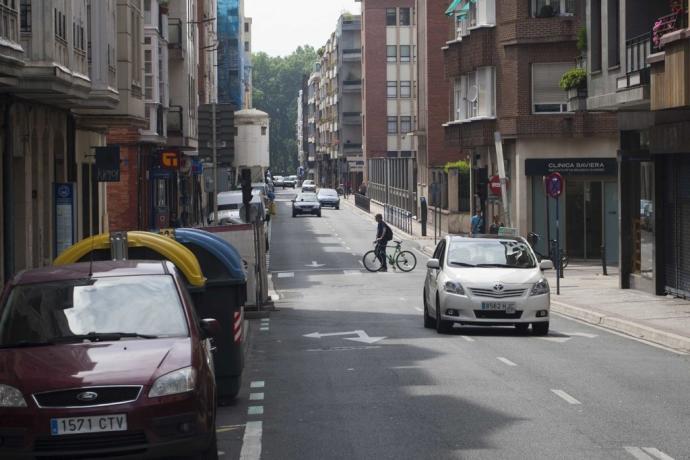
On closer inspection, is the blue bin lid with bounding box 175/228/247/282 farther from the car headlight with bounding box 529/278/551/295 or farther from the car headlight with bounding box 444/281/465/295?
the car headlight with bounding box 529/278/551/295

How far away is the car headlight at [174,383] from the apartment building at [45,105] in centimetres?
984

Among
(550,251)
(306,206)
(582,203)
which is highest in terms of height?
(582,203)

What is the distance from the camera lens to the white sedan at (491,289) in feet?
72.0

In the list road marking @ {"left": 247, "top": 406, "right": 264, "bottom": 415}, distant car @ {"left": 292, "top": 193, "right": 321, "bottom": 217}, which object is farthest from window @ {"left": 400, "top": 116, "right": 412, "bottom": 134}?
road marking @ {"left": 247, "top": 406, "right": 264, "bottom": 415}

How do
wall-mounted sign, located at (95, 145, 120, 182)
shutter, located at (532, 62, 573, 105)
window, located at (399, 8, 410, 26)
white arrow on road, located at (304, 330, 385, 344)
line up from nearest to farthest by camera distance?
white arrow on road, located at (304, 330, 385, 344)
wall-mounted sign, located at (95, 145, 120, 182)
shutter, located at (532, 62, 573, 105)
window, located at (399, 8, 410, 26)

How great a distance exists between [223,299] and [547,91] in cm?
3464

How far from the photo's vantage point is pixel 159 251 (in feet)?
43.8

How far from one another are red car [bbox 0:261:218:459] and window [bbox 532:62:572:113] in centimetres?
3762

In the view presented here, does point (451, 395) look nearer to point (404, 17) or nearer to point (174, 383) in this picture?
point (174, 383)

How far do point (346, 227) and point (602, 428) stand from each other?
63684 mm

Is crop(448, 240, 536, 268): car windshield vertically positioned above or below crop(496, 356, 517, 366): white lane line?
above

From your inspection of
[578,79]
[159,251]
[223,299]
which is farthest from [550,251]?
[159,251]

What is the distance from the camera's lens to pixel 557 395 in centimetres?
1441

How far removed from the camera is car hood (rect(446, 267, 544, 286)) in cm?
2202
